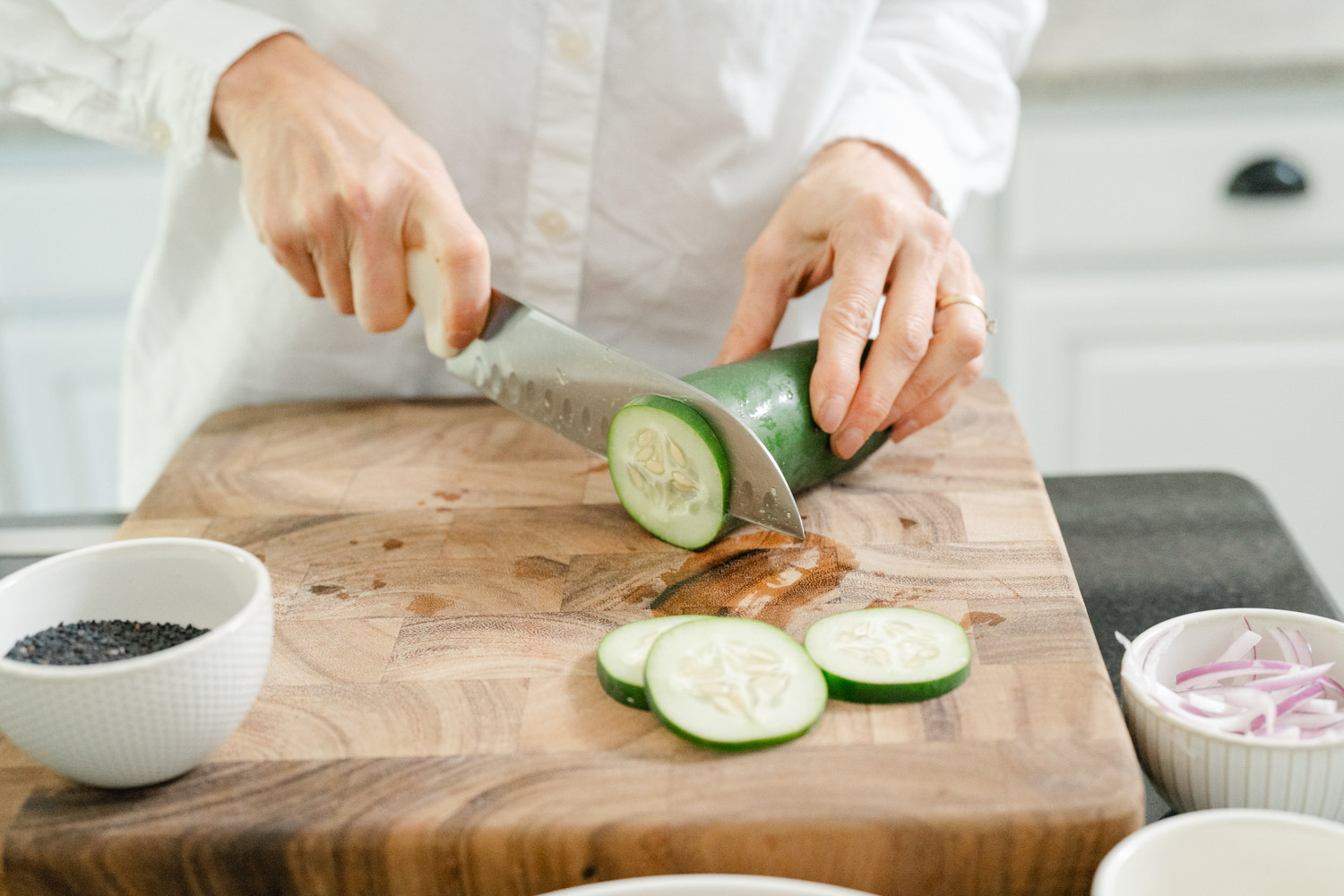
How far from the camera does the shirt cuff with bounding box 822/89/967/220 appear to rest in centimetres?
162

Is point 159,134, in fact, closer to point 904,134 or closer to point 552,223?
point 552,223

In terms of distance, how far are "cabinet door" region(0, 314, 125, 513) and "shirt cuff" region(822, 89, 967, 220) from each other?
1941mm

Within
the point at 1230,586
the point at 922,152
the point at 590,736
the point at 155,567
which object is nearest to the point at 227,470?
the point at 155,567

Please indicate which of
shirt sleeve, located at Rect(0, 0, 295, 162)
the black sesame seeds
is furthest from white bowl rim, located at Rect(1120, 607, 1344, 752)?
shirt sleeve, located at Rect(0, 0, 295, 162)

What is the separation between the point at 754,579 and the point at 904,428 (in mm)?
375

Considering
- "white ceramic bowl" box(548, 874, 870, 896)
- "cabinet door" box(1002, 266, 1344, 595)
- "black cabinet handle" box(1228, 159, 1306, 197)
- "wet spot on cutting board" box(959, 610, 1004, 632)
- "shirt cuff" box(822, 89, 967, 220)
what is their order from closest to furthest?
"white ceramic bowl" box(548, 874, 870, 896) → "wet spot on cutting board" box(959, 610, 1004, 632) → "shirt cuff" box(822, 89, 967, 220) → "black cabinet handle" box(1228, 159, 1306, 197) → "cabinet door" box(1002, 266, 1344, 595)

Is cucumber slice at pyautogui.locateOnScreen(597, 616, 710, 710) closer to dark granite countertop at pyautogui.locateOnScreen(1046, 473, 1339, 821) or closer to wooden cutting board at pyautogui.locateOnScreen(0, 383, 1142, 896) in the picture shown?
wooden cutting board at pyautogui.locateOnScreen(0, 383, 1142, 896)

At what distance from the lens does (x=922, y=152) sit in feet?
5.35

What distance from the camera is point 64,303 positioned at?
2771mm

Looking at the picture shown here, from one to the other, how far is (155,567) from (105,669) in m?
0.23

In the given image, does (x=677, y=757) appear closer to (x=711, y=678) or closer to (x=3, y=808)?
(x=711, y=678)

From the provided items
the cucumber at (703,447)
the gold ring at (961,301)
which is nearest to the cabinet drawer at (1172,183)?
the gold ring at (961,301)

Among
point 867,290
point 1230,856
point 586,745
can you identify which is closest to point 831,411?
point 867,290

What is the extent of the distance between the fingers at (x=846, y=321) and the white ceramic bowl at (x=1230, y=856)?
0.65 meters
